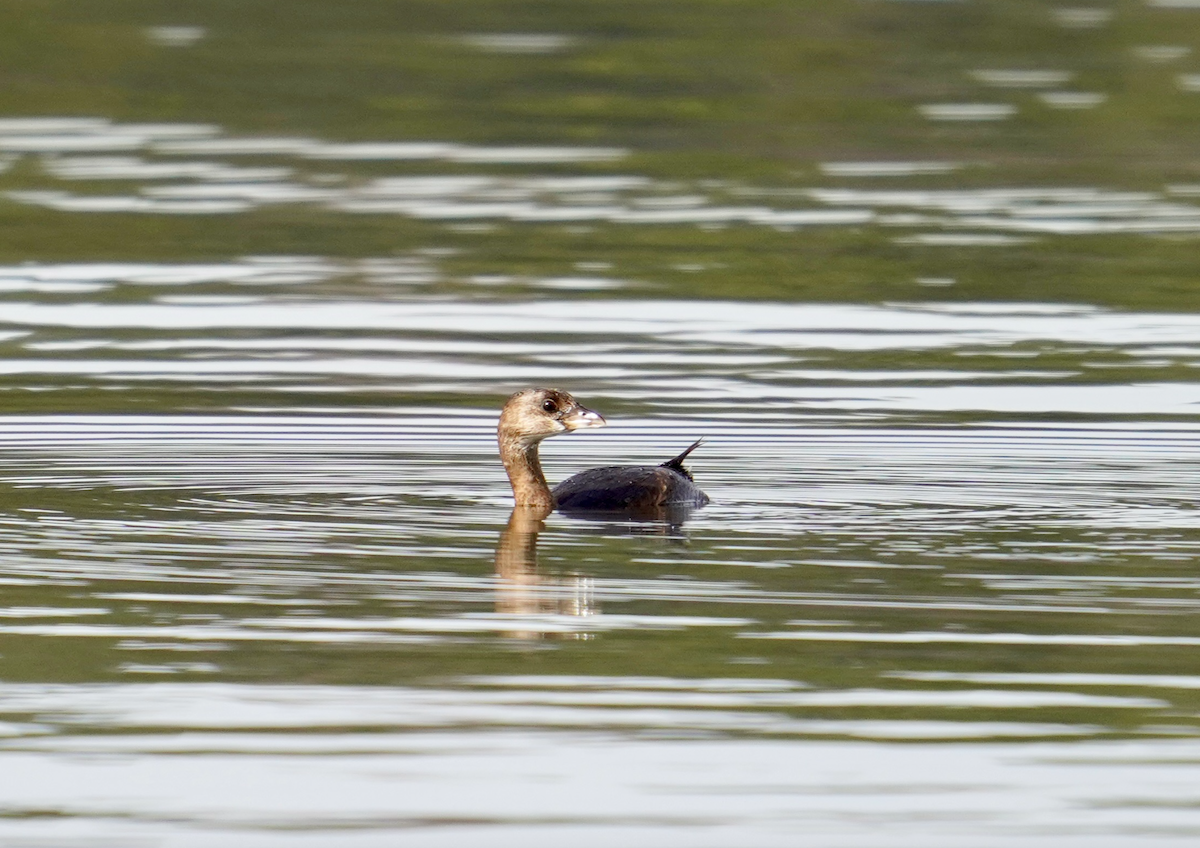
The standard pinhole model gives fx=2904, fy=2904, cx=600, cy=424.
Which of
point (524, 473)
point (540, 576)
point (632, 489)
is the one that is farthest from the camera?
point (524, 473)

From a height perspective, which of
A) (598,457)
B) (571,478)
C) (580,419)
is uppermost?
(580,419)

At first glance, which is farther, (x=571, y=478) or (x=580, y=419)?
(x=571, y=478)

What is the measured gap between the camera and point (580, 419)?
13.2 metres

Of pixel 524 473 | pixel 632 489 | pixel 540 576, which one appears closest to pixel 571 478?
pixel 524 473

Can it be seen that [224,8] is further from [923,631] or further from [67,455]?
[923,631]

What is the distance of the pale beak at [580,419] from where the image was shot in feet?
43.2

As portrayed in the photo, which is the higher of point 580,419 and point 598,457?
point 580,419

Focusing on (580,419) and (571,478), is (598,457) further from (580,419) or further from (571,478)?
(580,419)

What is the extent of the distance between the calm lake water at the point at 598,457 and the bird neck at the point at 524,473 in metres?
0.12

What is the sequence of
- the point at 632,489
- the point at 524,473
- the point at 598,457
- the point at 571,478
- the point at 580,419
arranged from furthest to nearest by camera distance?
1. the point at 598,457
2. the point at 571,478
3. the point at 580,419
4. the point at 524,473
5. the point at 632,489

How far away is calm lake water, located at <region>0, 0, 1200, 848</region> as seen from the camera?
8.22 meters

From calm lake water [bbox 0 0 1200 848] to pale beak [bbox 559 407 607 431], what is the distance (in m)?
0.50

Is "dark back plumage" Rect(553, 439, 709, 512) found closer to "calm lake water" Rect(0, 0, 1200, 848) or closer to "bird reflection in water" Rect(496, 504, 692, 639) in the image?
"bird reflection in water" Rect(496, 504, 692, 639)

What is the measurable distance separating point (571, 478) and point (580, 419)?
0.34m
